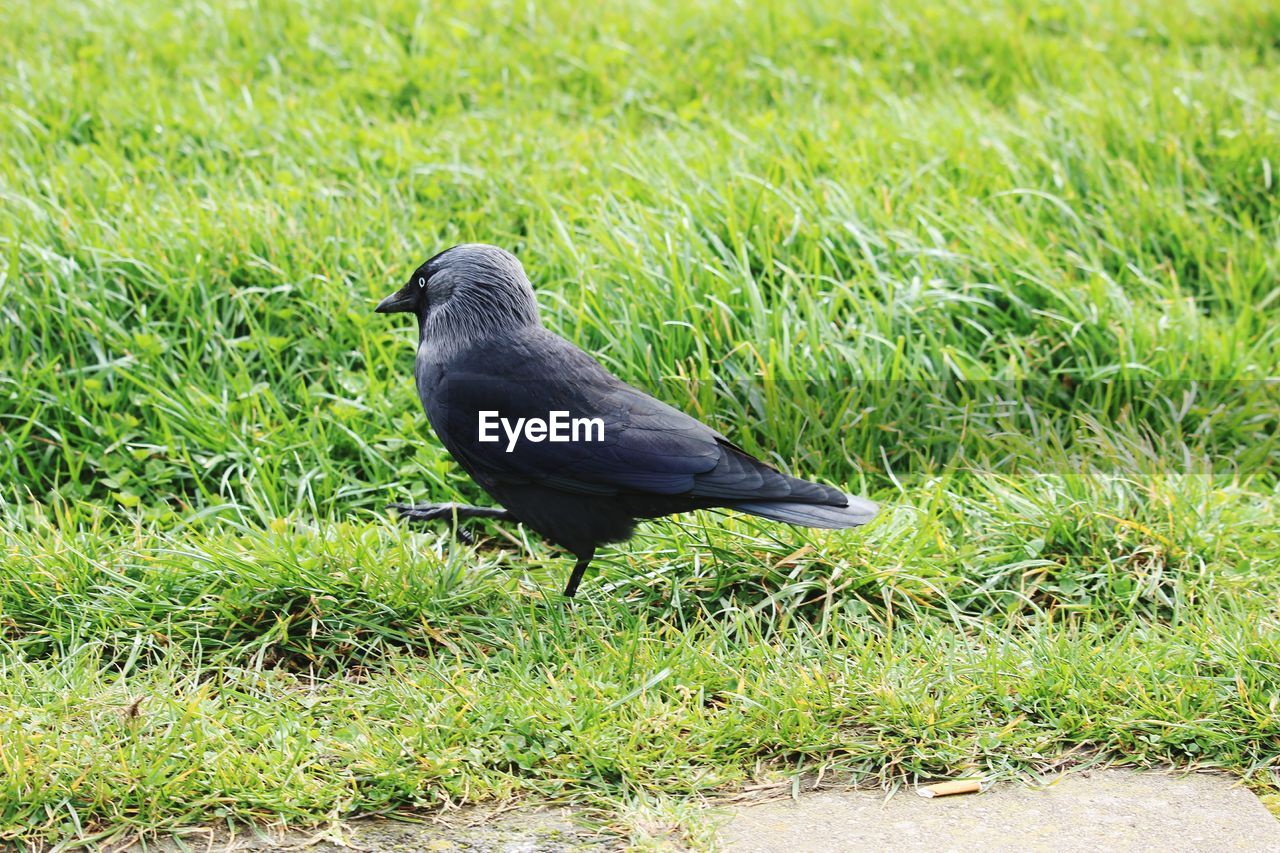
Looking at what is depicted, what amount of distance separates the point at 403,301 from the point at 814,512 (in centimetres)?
121

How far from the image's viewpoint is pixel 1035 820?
8.01 ft

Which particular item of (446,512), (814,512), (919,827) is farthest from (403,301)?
(919,827)

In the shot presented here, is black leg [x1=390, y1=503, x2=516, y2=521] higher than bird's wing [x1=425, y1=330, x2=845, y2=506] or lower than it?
lower

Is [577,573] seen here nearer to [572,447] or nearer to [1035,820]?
[572,447]

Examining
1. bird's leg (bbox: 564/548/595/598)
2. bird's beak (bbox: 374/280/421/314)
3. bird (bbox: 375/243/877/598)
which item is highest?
bird's beak (bbox: 374/280/421/314)

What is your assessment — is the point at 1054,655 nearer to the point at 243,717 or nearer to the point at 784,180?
the point at 243,717

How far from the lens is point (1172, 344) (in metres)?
3.98

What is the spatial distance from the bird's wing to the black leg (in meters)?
0.30

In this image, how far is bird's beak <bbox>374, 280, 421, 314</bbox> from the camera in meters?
3.32

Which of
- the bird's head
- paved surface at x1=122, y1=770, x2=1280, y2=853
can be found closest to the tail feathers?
paved surface at x1=122, y1=770, x2=1280, y2=853

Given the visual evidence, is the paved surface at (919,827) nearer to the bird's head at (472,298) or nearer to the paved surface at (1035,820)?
the paved surface at (1035,820)

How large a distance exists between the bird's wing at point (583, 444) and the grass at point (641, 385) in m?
0.31

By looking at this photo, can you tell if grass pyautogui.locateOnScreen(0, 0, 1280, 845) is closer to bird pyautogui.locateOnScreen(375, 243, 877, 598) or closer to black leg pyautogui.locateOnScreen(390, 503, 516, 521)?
black leg pyautogui.locateOnScreen(390, 503, 516, 521)

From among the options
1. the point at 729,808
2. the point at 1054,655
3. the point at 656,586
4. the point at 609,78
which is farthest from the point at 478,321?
the point at 609,78
